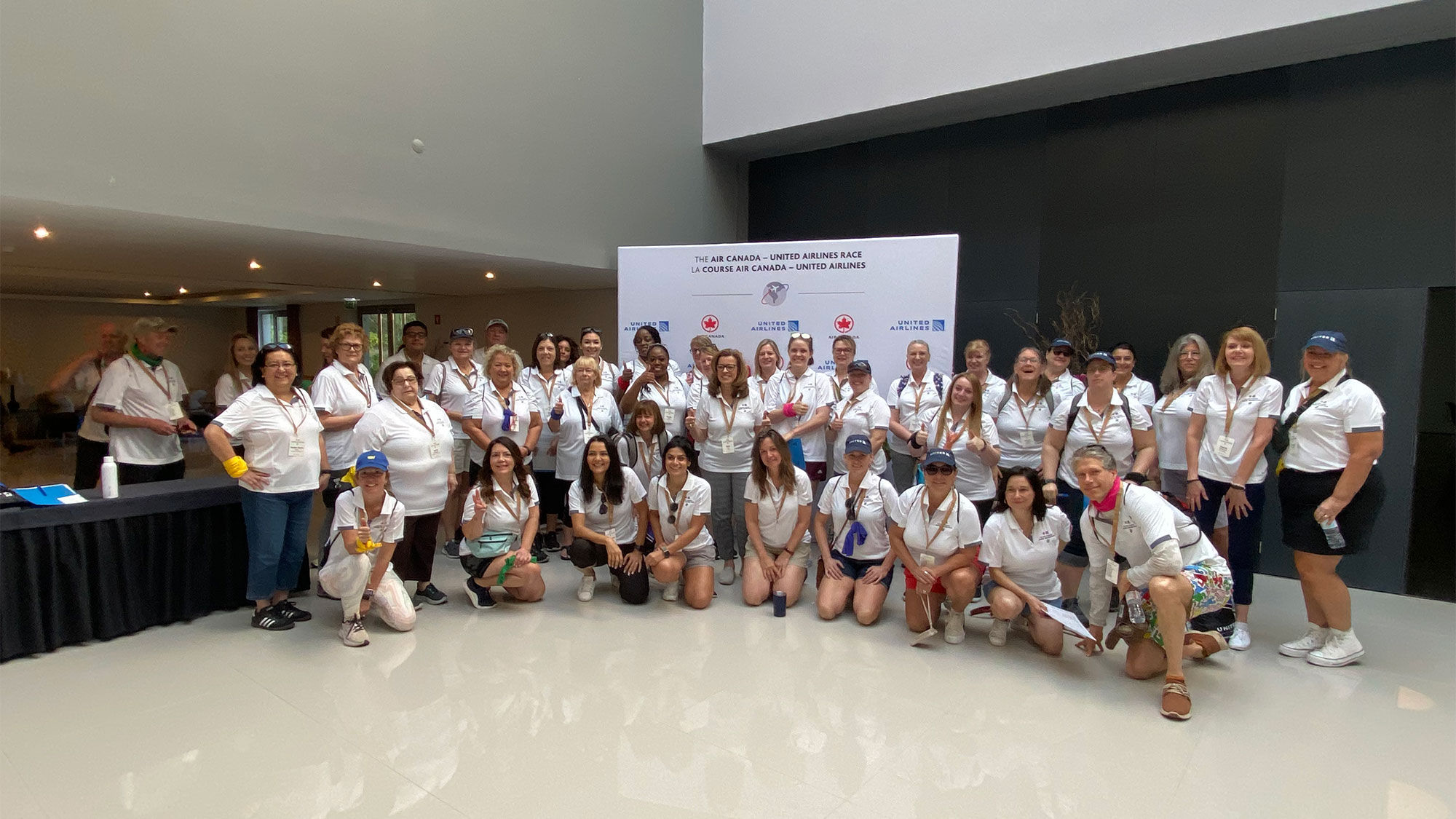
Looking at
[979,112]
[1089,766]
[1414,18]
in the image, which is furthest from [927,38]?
[1089,766]

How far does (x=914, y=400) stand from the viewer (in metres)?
4.88

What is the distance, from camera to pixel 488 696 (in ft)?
10.0

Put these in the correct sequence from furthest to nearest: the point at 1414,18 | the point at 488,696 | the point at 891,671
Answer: the point at 1414,18, the point at 891,671, the point at 488,696

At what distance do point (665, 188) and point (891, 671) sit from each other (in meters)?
5.90

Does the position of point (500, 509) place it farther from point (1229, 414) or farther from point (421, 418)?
point (1229, 414)

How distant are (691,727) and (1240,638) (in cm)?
293

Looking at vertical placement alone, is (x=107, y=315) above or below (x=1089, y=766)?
above

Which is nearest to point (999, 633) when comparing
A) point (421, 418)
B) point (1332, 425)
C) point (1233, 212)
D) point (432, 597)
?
point (1332, 425)

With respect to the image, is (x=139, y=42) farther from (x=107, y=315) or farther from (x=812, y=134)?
(x=107, y=315)

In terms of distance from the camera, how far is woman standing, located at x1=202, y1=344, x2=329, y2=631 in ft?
11.9

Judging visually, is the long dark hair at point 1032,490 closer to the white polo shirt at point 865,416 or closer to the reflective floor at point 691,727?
the reflective floor at point 691,727

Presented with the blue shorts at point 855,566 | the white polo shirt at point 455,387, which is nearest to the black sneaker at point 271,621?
the white polo shirt at point 455,387

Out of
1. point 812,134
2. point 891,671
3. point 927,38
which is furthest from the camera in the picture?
point 812,134

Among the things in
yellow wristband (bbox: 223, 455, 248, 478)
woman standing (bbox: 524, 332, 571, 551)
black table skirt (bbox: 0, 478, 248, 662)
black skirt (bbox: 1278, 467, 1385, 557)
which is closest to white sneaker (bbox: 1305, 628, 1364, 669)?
black skirt (bbox: 1278, 467, 1385, 557)
